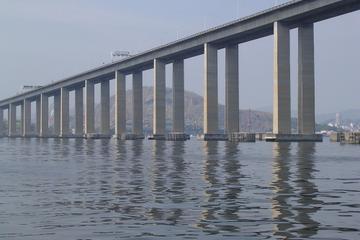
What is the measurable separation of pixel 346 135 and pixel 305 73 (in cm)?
1839

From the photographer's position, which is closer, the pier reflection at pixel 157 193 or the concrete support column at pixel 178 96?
the pier reflection at pixel 157 193

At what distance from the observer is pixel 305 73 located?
111 metres

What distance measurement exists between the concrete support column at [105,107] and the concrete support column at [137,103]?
2116 centimetres

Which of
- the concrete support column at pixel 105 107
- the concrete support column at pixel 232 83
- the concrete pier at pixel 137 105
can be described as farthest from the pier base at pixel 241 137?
the concrete support column at pixel 105 107

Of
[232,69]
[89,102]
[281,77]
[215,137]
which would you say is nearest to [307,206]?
[281,77]

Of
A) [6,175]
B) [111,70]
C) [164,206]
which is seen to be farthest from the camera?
[111,70]

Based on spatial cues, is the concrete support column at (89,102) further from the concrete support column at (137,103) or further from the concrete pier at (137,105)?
the concrete support column at (137,103)

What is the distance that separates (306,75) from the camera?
11062cm

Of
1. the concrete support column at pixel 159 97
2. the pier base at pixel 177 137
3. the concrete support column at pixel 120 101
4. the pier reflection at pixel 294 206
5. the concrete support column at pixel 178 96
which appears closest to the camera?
the pier reflection at pixel 294 206

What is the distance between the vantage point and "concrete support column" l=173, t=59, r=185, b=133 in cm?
14538

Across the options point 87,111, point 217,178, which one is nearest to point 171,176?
point 217,178

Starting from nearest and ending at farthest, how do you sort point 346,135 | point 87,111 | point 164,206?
point 164,206
point 346,135
point 87,111

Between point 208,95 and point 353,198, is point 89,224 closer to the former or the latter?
point 353,198

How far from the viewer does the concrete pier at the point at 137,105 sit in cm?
16450
